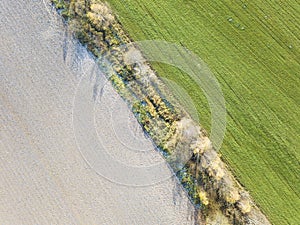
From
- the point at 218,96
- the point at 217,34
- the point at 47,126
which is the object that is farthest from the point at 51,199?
the point at 217,34

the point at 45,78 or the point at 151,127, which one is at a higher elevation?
the point at 45,78

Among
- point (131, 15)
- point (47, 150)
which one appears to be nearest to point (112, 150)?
point (47, 150)

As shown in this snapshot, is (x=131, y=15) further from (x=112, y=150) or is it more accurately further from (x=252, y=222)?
(x=252, y=222)

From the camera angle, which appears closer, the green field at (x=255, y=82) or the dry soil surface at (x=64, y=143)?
the green field at (x=255, y=82)

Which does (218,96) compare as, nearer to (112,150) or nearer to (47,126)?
(112,150)

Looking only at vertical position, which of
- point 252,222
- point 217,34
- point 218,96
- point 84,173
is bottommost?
point 252,222

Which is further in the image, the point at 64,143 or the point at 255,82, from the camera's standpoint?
the point at 64,143

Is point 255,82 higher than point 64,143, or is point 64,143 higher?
point 255,82

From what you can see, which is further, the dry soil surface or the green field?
the dry soil surface
